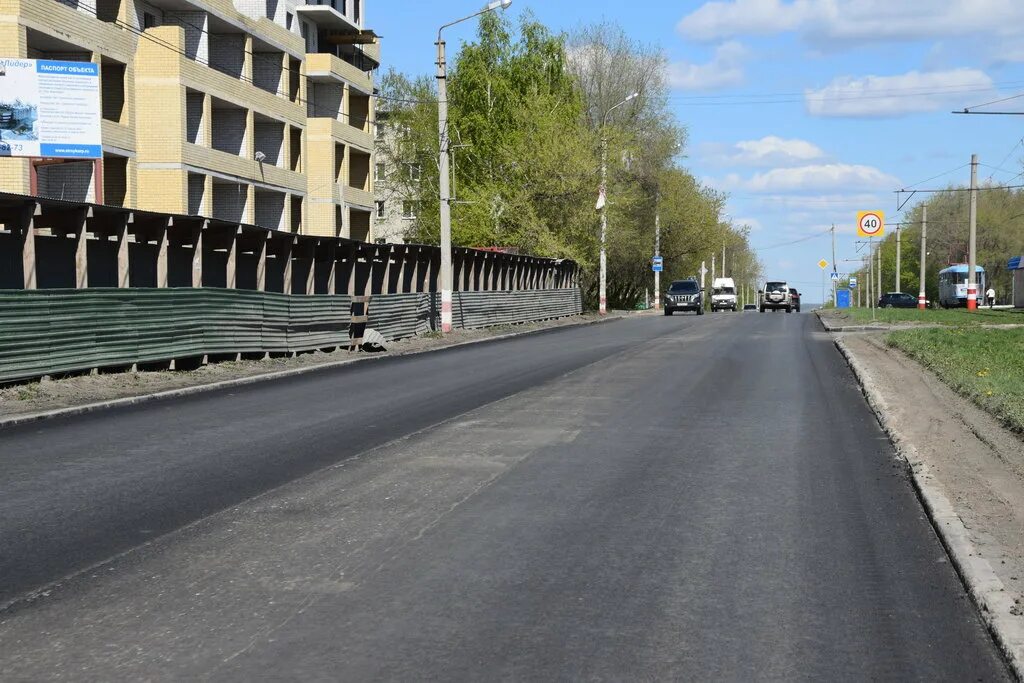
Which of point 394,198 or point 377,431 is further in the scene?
point 394,198

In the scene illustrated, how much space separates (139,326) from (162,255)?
2.07 metres

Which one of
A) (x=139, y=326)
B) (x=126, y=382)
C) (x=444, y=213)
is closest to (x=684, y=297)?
(x=444, y=213)

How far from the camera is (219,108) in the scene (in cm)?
4841

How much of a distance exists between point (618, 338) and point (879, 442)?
73.2ft

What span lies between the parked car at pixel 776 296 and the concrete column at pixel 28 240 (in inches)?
2709

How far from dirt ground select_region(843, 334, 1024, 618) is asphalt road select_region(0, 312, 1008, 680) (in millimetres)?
312

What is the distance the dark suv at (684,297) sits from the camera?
66.2 metres

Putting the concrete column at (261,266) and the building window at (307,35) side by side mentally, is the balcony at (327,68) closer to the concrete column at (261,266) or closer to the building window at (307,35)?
the building window at (307,35)

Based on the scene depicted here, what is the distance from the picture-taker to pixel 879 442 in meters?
11.5

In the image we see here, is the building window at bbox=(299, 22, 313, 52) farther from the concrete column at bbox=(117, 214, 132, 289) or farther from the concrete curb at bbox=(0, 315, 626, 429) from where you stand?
the concrete column at bbox=(117, 214, 132, 289)

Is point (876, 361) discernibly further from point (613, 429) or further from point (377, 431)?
point (377, 431)

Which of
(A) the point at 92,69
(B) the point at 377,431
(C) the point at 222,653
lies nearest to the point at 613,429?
(B) the point at 377,431

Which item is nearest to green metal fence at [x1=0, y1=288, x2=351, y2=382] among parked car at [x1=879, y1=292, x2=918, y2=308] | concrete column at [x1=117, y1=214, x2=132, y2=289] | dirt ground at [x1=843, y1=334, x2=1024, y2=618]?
concrete column at [x1=117, y1=214, x2=132, y2=289]

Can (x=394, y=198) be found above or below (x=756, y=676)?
above
